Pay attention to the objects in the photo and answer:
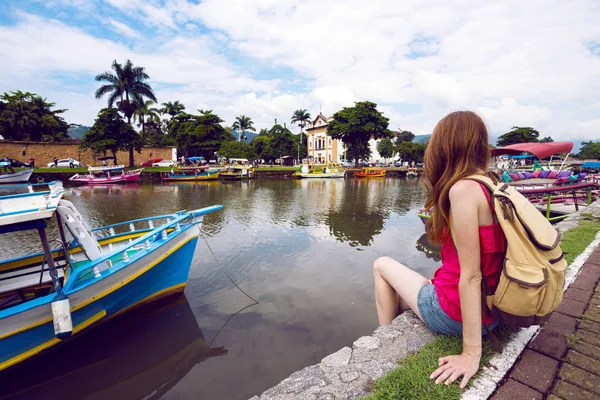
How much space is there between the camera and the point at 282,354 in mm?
4781

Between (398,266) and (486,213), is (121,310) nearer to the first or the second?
(398,266)

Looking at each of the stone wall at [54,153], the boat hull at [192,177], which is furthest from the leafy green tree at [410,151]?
the stone wall at [54,153]

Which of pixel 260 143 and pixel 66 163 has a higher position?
pixel 260 143

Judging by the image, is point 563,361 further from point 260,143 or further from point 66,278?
point 260,143

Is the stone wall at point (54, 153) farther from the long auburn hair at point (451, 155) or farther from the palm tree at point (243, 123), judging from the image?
the long auburn hair at point (451, 155)

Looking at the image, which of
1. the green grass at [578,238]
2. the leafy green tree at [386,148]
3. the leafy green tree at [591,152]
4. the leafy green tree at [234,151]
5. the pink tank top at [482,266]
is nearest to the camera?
the pink tank top at [482,266]

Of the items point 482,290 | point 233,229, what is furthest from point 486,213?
point 233,229

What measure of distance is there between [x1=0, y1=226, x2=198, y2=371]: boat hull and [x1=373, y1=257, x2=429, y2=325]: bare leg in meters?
4.30

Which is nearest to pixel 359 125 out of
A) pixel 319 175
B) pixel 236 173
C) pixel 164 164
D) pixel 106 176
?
pixel 319 175

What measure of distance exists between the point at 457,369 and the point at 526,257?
33.9 inches

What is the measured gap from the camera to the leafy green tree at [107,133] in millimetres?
36781

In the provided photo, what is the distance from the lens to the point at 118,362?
15.6 ft

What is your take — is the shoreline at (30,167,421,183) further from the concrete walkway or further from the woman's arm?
the woman's arm

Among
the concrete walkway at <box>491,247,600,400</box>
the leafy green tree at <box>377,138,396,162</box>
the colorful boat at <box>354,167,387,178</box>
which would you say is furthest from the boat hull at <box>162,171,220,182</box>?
the leafy green tree at <box>377,138,396,162</box>
